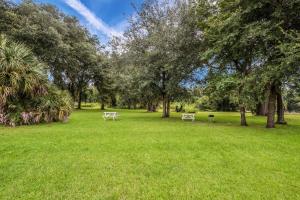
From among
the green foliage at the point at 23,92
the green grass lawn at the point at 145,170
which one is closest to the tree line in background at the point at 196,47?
the green foliage at the point at 23,92

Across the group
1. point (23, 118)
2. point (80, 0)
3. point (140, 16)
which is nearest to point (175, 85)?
point (140, 16)

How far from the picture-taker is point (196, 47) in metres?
15.5

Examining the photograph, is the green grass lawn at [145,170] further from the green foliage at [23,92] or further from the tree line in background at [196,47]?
the tree line in background at [196,47]

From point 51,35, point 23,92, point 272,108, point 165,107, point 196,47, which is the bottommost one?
point 165,107

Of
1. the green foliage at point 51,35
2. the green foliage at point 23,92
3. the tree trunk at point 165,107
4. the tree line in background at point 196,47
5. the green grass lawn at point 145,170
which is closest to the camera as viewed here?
the green grass lawn at point 145,170

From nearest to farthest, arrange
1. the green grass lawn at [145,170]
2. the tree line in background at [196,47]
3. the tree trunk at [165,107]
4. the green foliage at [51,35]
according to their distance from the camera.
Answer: the green grass lawn at [145,170] < the tree line in background at [196,47] < the green foliage at [51,35] < the tree trunk at [165,107]

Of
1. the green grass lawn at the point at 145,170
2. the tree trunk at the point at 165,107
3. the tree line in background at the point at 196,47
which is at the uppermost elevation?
the tree line in background at the point at 196,47

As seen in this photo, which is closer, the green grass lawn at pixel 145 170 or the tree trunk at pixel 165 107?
the green grass lawn at pixel 145 170

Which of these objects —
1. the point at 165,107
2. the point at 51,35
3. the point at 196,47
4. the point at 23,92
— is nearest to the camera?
the point at 23,92

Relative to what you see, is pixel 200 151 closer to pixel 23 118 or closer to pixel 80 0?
pixel 23 118

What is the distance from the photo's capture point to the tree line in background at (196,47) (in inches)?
429

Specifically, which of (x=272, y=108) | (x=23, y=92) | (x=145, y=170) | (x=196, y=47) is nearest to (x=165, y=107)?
(x=196, y=47)

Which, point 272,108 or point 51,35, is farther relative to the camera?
point 51,35

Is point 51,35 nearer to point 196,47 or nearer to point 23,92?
point 23,92
